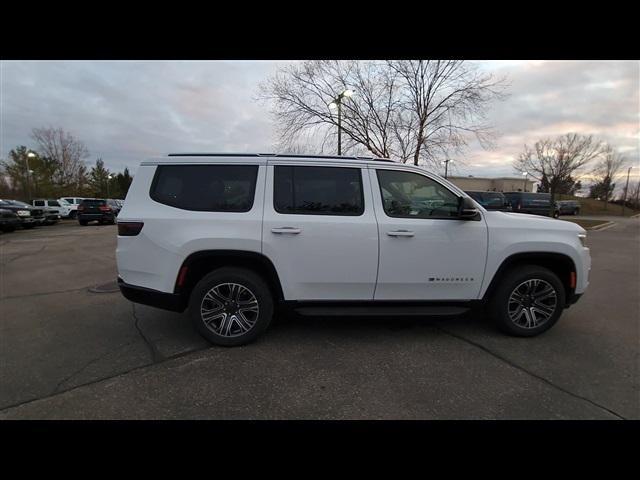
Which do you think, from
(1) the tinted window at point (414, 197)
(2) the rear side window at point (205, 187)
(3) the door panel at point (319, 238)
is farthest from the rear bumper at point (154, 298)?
(1) the tinted window at point (414, 197)

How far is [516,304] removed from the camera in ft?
12.3

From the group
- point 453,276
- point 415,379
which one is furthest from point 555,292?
point 415,379

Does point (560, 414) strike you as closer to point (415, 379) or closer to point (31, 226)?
point (415, 379)

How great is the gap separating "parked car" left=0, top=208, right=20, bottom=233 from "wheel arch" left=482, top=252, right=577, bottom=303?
20580mm

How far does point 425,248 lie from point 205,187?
247cm

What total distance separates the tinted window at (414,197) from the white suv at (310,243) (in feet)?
0.04

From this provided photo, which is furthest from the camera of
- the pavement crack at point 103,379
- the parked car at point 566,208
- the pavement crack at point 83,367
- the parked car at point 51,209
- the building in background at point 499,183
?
the building in background at point 499,183

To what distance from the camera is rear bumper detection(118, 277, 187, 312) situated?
341cm

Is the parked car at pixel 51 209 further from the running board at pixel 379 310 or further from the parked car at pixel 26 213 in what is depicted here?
the running board at pixel 379 310

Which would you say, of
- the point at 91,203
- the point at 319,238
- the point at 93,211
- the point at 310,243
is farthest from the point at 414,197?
the point at 91,203

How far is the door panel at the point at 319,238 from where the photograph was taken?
3367 mm

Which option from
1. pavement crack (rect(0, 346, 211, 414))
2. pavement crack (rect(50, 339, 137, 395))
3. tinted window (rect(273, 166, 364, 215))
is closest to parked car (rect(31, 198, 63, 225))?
pavement crack (rect(50, 339, 137, 395))

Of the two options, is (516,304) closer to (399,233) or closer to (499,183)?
(399,233)
